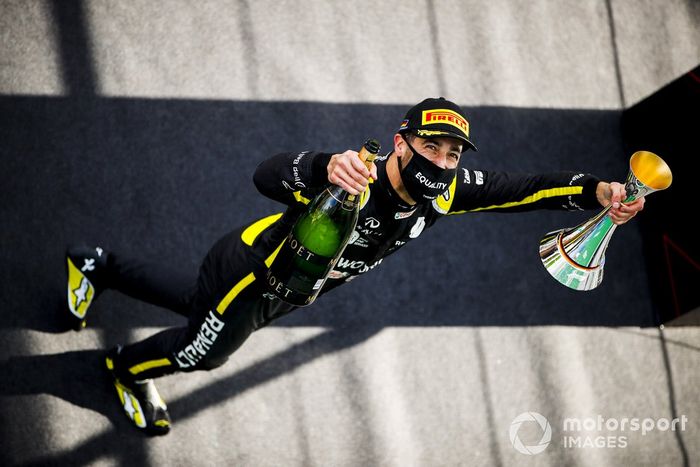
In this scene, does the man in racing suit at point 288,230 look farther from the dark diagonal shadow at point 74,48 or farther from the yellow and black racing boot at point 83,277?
the dark diagonal shadow at point 74,48

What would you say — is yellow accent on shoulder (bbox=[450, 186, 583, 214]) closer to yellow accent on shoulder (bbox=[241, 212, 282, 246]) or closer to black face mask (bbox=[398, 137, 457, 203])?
black face mask (bbox=[398, 137, 457, 203])

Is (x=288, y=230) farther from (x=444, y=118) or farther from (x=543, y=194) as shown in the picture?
(x=543, y=194)

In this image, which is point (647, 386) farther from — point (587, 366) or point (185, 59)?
point (185, 59)

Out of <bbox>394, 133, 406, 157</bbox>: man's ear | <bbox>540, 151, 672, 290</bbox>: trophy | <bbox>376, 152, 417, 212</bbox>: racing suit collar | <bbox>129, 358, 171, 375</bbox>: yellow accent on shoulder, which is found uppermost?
<bbox>394, 133, 406, 157</bbox>: man's ear

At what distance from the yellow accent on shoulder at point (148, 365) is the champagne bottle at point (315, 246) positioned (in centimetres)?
76

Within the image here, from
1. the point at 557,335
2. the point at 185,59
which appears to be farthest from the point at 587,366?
the point at 185,59

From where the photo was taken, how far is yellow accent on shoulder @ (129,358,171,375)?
2438 millimetres

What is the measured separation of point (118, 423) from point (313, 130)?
1.53 metres

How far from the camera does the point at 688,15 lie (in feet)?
13.2

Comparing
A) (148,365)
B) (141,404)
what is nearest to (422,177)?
(148,365)

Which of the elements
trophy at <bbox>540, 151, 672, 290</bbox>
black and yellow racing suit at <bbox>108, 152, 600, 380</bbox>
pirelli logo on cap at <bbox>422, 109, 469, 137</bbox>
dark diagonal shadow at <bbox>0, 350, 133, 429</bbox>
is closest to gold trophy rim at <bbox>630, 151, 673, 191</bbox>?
trophy at <bbox>540, 151, 672, 290</bbox>

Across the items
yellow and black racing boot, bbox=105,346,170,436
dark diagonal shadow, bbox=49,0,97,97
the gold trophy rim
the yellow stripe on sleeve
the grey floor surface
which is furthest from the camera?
dark diagonal shadow, bbox=49,0,97,97

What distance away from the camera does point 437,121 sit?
1.87 m

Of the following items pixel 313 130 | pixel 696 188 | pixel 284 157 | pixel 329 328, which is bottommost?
pixel 329 328
